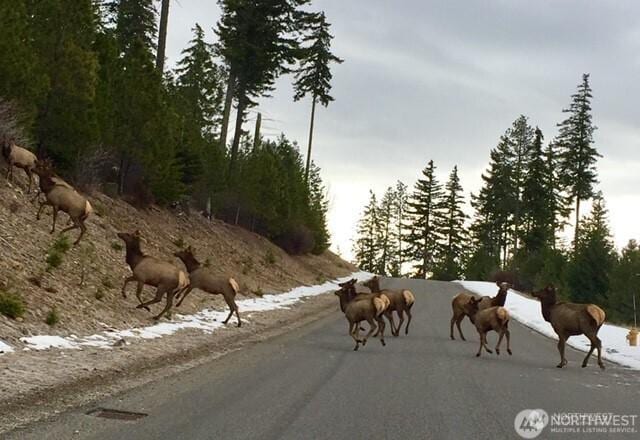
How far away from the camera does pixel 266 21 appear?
115 ft

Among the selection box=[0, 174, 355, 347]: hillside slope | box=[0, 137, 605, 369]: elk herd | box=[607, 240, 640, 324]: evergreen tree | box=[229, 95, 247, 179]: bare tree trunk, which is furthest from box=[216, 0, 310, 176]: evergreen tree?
box=[607, 240, 640, 324]: evergreen tree

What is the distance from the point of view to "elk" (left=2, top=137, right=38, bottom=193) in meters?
15.5

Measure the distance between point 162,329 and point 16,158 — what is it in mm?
6691

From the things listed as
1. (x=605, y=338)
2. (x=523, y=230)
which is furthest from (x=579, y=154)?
(x=605, y=338)

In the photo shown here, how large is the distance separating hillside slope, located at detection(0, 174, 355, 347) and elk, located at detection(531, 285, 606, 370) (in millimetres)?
9256

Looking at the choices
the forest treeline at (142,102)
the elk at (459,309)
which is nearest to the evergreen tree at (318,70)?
the forest treeline at (142,102)

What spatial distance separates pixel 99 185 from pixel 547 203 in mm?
58176

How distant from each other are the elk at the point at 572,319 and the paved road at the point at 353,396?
0.57m

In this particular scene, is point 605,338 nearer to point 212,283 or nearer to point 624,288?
point 212,283

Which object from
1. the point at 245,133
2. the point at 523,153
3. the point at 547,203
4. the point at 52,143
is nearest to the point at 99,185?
the point at 52,143

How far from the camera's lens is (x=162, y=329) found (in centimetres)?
1317

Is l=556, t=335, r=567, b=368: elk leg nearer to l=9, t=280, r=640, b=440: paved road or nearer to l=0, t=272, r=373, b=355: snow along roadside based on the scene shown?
l=9, t=280, r=640, b=440: paved road

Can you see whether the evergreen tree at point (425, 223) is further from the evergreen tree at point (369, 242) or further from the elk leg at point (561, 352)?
the elk leg at point (561, 352)

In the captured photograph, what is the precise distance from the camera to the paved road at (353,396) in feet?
20.5
